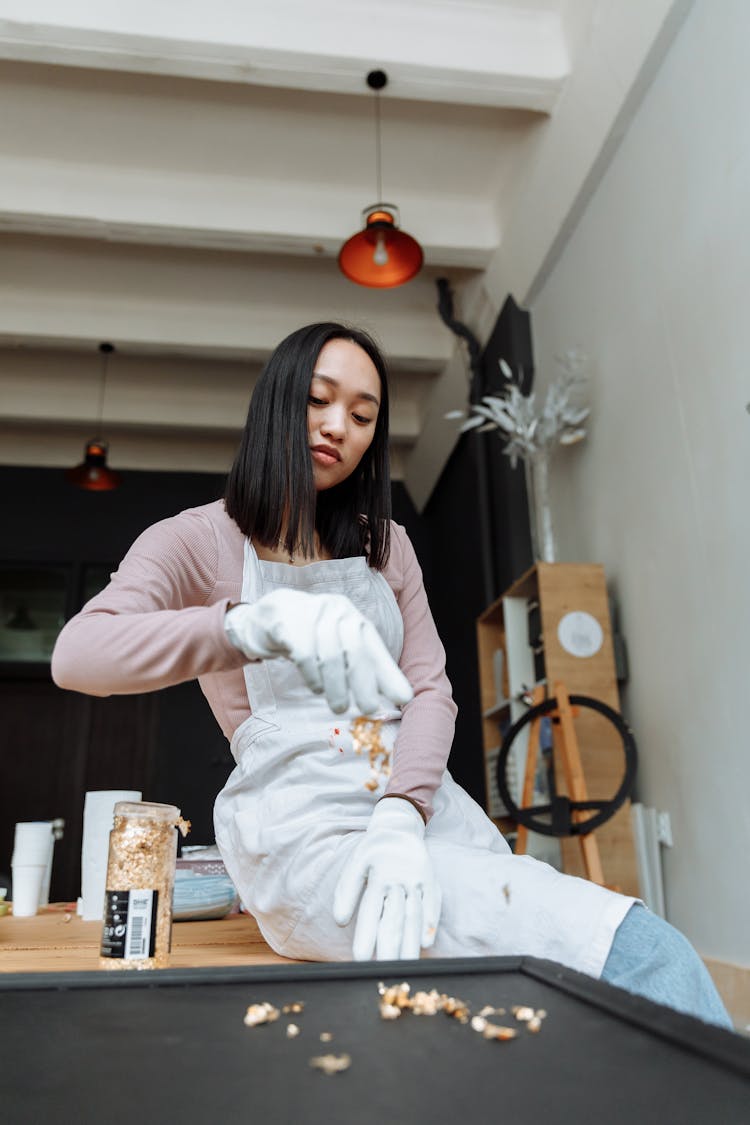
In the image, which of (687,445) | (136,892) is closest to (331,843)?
(136,892)

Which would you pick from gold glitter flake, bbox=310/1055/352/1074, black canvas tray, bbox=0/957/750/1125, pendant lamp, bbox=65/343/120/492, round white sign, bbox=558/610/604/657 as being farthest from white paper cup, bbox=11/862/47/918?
pendant lamp, bbox=65/343/120/492

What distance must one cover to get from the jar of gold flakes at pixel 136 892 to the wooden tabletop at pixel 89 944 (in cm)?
4

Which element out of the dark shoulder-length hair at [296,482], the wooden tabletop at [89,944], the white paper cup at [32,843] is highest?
the dark shoulder-length hair at [296,482]

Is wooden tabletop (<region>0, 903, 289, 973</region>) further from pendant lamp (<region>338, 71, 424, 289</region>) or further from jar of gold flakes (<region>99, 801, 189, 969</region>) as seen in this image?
pendant lamp (<region>338, 71, 424, 289</region>)

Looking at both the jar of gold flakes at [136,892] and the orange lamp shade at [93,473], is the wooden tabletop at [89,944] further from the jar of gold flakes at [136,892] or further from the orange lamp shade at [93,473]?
the orange lamp shade at [93,473]

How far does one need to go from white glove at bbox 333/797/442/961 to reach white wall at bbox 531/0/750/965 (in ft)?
5.56

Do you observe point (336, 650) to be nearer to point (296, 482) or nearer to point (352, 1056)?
point (352, 1056)

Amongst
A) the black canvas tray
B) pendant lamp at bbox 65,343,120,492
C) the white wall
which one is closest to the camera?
the black canvas tray

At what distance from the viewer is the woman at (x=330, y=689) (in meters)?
0.89

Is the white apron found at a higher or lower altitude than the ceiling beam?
lower

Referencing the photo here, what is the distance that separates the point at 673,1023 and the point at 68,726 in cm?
670

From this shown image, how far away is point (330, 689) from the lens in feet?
2.70

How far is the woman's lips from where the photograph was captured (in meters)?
1.39

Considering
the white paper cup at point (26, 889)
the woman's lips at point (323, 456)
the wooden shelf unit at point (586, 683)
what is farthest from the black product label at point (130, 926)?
the wooden shelf unit at point (586, 683)
